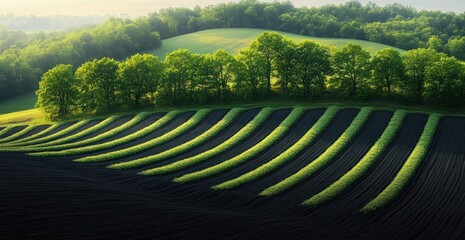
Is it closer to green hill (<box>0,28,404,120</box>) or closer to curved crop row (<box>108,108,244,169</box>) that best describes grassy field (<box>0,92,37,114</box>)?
green hill (<box>0,28,404,120</box>)

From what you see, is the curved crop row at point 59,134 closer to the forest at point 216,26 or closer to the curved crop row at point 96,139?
the curved crop row at point 96,139

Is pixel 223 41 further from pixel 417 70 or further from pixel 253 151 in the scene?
pixel 253 151

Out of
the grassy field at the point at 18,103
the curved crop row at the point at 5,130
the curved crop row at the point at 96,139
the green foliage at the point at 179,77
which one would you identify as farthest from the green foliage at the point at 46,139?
the grassy field at the point at 18,103

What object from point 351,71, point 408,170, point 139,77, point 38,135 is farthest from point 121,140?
point 351,71

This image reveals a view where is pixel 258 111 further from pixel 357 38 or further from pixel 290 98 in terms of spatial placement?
pixel 357 38

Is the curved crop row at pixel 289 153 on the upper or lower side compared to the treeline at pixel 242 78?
lower

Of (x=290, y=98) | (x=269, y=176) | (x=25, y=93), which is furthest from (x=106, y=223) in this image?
(x=25, y=93)
